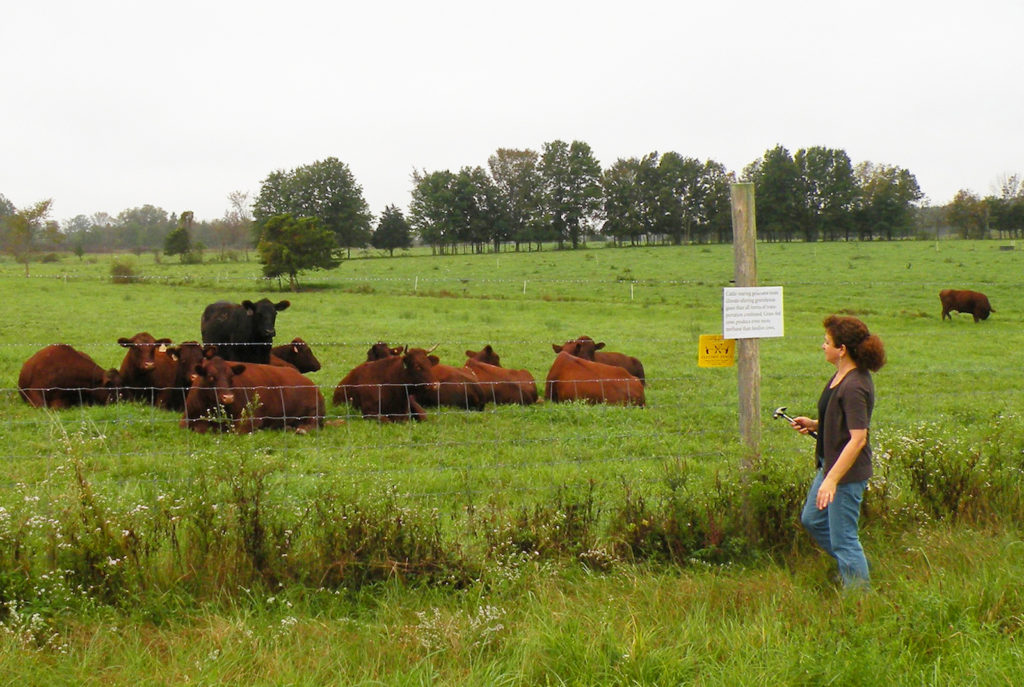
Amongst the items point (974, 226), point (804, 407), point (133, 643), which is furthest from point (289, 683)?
point (974, 226)

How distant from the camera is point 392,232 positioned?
222ft

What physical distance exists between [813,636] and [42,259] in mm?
70051

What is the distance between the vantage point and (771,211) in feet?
281

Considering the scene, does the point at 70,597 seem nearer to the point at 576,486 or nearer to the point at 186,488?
the point at 186,488

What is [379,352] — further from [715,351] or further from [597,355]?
[715,351]

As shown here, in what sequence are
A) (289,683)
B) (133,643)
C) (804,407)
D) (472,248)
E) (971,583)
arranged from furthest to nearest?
(472,248)
(804,407)
(971,583)
(133,643)
(289,683)

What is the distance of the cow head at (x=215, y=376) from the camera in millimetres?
10094

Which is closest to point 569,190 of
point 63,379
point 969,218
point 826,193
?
point 63,379

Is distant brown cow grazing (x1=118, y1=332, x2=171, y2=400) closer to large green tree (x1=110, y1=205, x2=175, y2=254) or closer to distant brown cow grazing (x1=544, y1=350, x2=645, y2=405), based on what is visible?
distant brown cow grazing (x1=544, y1=350, x2=645, y2=405)

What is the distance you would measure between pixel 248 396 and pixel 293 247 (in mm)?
34789

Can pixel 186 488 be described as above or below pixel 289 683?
above

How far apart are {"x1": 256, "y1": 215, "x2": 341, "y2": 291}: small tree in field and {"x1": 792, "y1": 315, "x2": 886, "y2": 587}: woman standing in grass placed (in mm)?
39649

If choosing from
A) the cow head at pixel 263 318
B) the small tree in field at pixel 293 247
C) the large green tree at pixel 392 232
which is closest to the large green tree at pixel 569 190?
the small tree in field at pixel 293 247

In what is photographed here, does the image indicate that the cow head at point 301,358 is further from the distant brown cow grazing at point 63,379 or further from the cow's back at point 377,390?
the distant brown cow grazing at point 63,379
